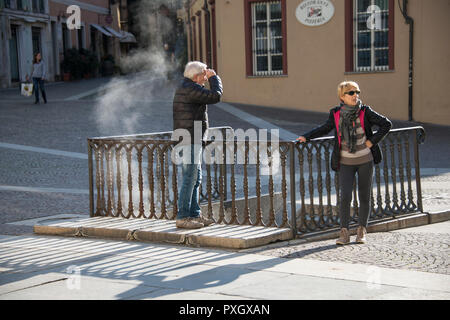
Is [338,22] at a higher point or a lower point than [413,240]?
higher

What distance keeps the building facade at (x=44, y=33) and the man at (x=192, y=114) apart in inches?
1117

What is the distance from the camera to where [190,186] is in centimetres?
761

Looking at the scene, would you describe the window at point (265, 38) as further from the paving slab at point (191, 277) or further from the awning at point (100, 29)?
the awning at point (100, 29)

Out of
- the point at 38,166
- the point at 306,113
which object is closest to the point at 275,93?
the point at 306,113

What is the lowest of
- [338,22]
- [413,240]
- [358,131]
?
[413,240]

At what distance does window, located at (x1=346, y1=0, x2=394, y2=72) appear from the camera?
1989 cm

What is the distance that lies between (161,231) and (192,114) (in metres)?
1.18

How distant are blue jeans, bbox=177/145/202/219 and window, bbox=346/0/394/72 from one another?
13268mm

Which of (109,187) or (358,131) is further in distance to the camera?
(109,187)

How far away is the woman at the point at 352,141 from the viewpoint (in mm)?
6965

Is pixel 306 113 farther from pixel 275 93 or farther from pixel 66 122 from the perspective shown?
pixel 66 122

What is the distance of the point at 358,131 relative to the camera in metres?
7.01

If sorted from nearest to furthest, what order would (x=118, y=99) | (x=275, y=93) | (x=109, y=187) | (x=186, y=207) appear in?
(x=186, y=207)
(x=109, y=187)
(x=275, y=93)
(x=118, y=99)

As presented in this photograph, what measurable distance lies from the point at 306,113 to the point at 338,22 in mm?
2605
